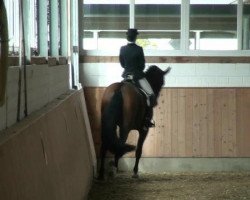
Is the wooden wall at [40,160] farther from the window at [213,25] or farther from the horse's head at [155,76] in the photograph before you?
the window at [213,25]

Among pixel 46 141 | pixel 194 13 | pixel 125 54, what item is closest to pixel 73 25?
pixel 125 54

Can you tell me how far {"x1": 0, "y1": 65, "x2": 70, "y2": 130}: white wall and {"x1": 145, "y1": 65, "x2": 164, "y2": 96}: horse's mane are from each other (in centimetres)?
164

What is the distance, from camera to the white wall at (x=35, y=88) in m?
3.41

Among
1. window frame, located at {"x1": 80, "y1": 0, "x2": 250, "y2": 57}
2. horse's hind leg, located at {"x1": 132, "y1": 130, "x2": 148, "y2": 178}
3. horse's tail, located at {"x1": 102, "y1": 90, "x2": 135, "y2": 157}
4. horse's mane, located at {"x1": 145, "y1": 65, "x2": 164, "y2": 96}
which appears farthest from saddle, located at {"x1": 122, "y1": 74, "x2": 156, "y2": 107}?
window frame, located at {"x1": 80, "y1": 0, "x2": 250, "y2": 57}

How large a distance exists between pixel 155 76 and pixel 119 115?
1.42 metres

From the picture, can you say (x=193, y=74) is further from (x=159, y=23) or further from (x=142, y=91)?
(x=142, y=91)

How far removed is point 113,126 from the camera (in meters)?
7.19

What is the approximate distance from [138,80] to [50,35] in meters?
1.74

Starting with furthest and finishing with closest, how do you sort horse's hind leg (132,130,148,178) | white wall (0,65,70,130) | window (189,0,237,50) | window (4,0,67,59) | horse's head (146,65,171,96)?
window (189,0,237,50) < horse's head (146,65,171,96) < horse's hind leg (132,130,148,178) < window (4,0,67,59) < white wall (0,65,70,130)

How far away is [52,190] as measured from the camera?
3484mm

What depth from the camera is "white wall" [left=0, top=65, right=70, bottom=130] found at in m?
3.41

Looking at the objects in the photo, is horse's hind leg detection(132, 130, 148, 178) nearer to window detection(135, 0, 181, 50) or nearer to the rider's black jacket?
the rider's black jacket

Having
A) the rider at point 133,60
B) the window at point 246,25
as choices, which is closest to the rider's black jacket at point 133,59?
the rider at point 133,60

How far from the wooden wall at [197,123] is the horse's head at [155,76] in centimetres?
63
